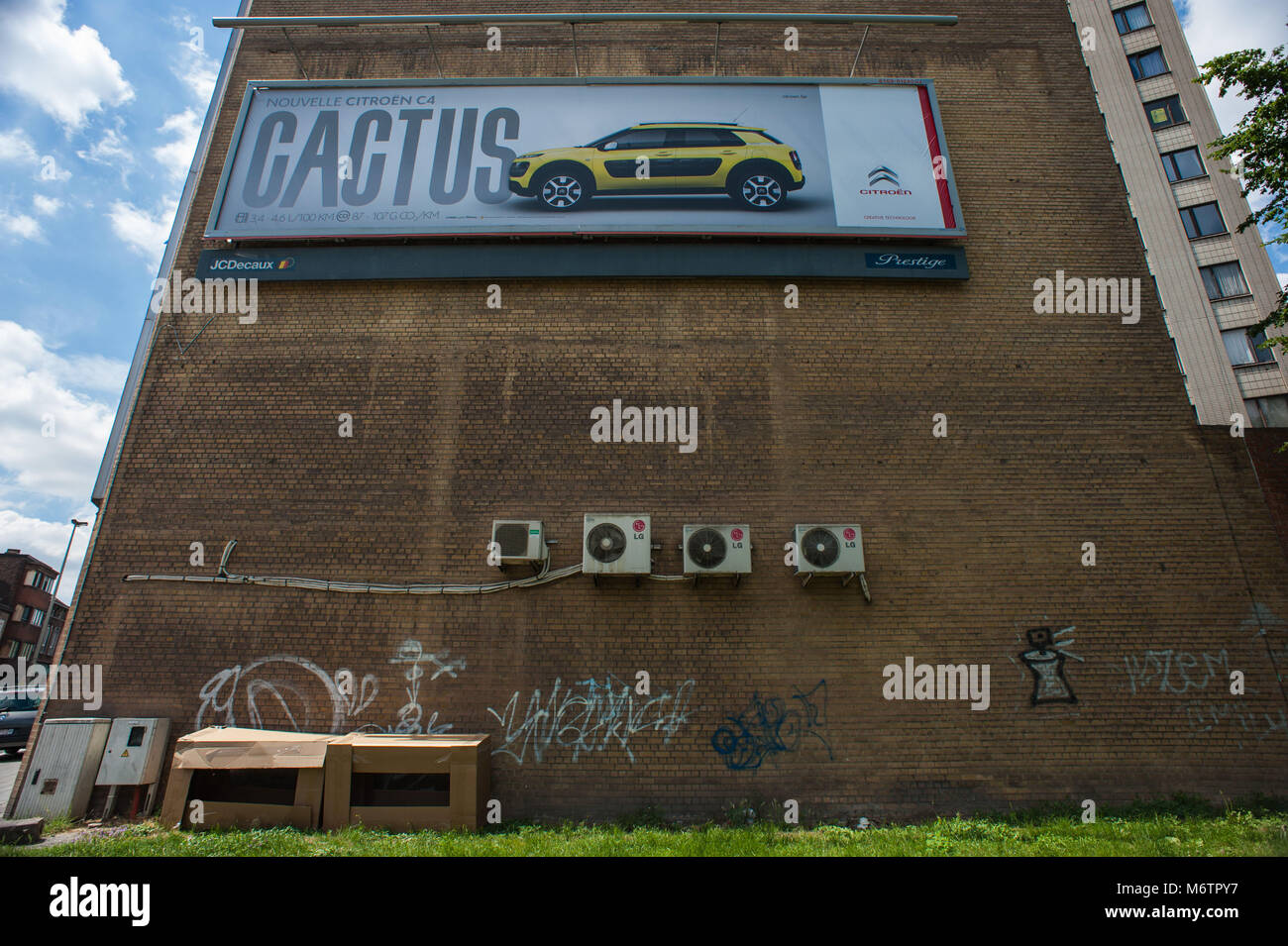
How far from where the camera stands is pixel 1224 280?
19547 millimetres

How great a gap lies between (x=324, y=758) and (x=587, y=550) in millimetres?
3579

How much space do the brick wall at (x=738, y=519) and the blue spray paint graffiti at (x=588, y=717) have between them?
1.6 inches

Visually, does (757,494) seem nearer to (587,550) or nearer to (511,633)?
(587,550)

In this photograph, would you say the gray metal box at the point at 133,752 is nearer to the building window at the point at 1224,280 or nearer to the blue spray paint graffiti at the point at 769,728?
the blue spray paint graffiti at the point at 769,728

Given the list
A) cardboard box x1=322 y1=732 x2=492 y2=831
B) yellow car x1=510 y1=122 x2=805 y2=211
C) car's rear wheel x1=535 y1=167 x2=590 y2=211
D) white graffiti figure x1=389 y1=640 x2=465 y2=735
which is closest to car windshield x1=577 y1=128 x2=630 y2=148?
yellow car x1=510 y1=122 x2=805 y2=211

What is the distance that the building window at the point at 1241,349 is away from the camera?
18453 millimetres

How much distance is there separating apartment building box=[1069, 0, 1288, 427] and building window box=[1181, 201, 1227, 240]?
32mm

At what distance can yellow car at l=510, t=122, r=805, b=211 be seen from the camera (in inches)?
381

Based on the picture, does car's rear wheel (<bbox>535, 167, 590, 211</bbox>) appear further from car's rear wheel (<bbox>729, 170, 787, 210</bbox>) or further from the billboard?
car's rear wheel (<bbox>729, 170, 787, 210</bbox>)

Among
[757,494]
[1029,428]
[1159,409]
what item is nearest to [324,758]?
[757,494]

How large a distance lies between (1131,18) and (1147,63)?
6.40 feet

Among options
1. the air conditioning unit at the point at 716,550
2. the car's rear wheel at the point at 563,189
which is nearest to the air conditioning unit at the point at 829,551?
the air conditioning unit at the point at 716,550

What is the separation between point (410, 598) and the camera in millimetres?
7945

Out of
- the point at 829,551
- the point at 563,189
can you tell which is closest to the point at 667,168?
the point at 563,189
